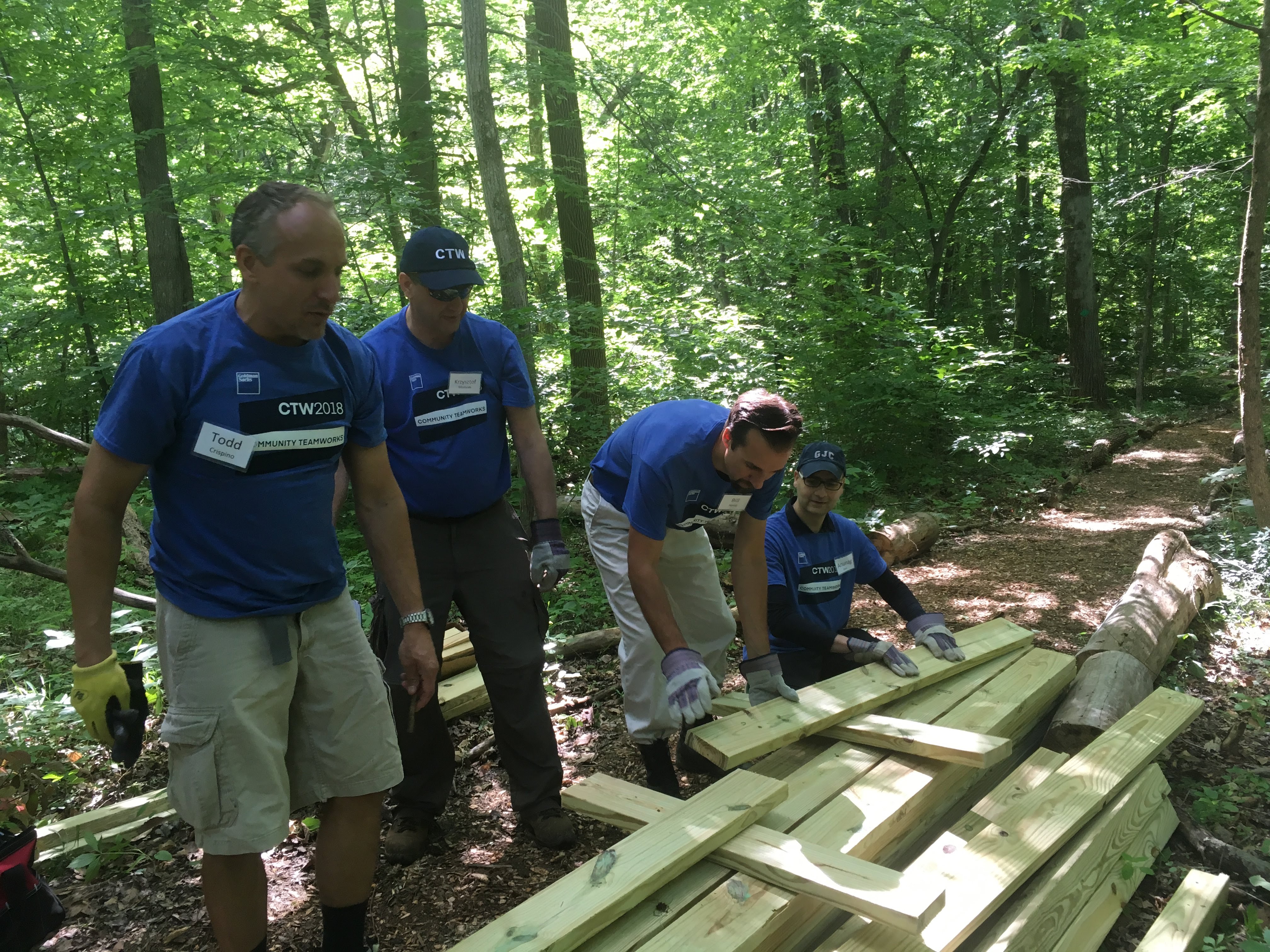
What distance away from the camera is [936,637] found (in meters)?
3.54

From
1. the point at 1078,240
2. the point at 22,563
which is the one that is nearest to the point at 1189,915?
the point at 22,563

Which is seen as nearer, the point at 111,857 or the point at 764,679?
the point at 111,857

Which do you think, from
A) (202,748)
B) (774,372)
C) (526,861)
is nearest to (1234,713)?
(526,861)

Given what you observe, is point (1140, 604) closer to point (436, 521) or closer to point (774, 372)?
point (436, 521)

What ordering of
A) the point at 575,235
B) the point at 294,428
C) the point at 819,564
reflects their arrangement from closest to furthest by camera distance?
1. the point at 294,428
2. the point at 819,564
3. the point at 575,235

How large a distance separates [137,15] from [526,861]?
7093mm

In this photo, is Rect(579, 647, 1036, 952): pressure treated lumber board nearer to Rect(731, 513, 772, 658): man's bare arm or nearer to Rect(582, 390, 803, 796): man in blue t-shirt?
Rect(582, 390, 803, 796): man in blue t-shirt

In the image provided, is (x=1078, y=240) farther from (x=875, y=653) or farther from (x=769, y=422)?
(x=769, y=422)

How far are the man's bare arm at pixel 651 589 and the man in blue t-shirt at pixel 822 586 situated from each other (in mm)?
843

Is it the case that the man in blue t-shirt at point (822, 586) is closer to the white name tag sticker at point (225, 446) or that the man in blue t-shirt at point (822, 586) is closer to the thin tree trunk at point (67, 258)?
the white name tag sticker at point (225, 446)

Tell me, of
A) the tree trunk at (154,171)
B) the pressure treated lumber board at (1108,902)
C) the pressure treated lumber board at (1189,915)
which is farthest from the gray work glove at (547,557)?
the tree trunk at (154,171)

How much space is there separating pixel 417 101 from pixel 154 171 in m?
2.40

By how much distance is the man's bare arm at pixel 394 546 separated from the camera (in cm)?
228

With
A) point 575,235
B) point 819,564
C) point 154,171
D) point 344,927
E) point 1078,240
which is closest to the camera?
point 344,927
